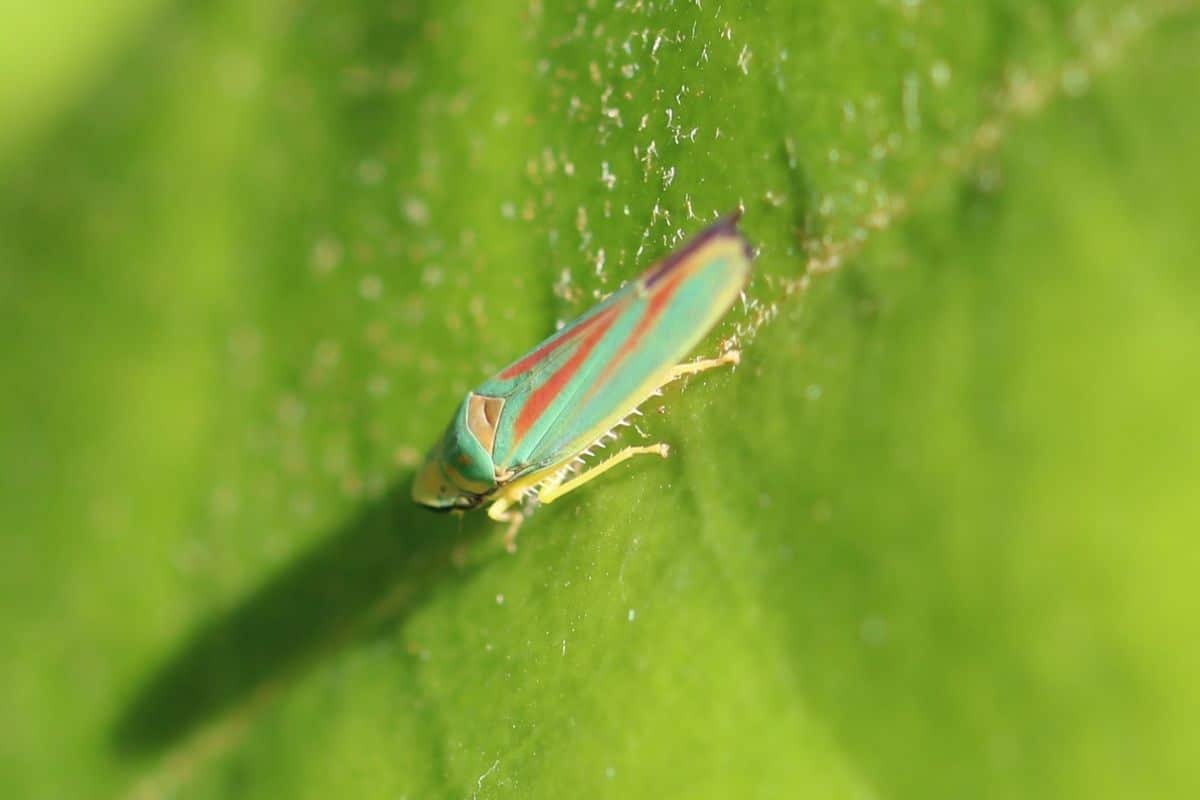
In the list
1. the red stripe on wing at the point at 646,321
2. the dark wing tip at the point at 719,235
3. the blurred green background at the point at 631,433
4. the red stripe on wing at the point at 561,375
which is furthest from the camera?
the red stripe on wing at the point at 561,375

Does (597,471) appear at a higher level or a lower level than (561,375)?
lower

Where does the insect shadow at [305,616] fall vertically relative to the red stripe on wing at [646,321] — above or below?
above

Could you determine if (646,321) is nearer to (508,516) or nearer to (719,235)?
(719,235)

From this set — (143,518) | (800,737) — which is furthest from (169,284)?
(800,737)

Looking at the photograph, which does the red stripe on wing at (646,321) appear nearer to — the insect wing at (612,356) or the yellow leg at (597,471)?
the insect wing at (612,356)

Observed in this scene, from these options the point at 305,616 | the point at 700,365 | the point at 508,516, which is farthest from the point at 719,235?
the point at 305,616

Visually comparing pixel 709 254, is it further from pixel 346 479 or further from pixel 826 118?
pixel 346 479

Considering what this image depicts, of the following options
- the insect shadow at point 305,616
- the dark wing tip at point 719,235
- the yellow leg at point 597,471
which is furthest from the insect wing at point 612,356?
the insect shadow at point 305,616

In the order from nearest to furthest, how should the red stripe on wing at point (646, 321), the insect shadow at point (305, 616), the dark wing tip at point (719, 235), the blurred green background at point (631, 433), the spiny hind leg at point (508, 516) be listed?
the blurred green background at point (631, 433)
the dark wing tip at point (719, 235)
the red stripe on wing at point (646, 321)
the spiny hind leg at point (508, 516)
the insect shadow at point (305, 616)
